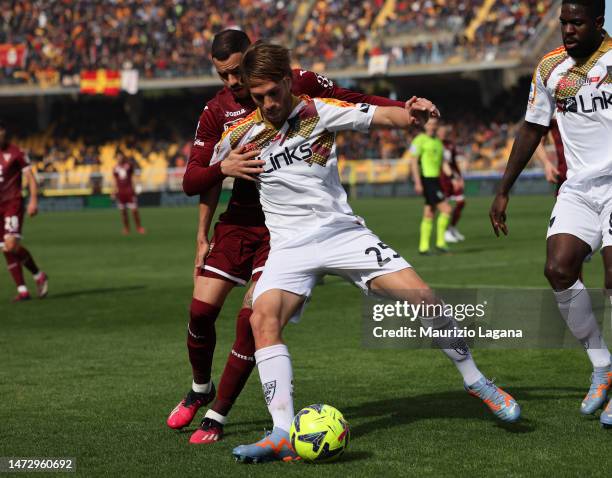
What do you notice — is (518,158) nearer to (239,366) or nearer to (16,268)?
(239,366)

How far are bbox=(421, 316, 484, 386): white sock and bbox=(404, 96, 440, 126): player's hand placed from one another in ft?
3.19

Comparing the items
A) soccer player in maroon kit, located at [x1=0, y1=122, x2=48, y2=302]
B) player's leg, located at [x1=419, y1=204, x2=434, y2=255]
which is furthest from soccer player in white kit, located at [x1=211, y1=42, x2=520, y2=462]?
player's leg, located at [x1=419, y1=204, x2=434, y2=255]

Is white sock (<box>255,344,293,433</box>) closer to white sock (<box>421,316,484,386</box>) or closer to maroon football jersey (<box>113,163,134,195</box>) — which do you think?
white sock (<box>421,316,484,386</box>)

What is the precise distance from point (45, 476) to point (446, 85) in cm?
4272

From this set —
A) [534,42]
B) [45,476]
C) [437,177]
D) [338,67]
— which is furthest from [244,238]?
[338,67]

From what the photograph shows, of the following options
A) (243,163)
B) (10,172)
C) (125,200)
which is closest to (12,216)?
(10,172)

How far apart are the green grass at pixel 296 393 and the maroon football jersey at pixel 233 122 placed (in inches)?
46.3

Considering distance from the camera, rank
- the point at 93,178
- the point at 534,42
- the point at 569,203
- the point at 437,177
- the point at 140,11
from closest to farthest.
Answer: the point at 569,203, the point at 437,177, the point at 534,42, the point at 93,178, the point at 140,11

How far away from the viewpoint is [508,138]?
39875 mm

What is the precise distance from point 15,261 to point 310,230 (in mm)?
8827

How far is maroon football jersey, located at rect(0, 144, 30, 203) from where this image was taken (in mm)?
12602

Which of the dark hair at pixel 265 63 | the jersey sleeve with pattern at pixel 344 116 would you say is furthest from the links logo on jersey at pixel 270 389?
the dark hair at pixel 265 63

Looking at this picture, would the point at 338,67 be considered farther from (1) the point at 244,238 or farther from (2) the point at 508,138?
(1) the point at 244,238

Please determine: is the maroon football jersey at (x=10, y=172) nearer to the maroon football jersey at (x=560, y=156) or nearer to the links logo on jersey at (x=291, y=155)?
the maroon football jersey at (x=560, y=156)
